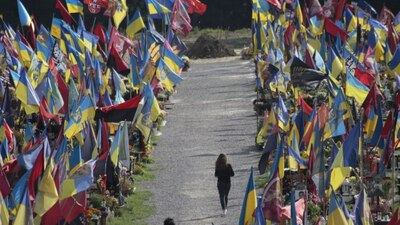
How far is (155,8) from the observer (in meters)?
53.2

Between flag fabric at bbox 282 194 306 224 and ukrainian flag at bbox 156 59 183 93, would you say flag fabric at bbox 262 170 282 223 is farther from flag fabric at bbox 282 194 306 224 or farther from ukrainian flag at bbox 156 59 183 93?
ukrainian flag at bbox 156 59 183 93

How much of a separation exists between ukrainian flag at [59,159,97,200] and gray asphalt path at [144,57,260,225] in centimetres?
441

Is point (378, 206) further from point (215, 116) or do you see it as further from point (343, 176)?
point (215, 116)

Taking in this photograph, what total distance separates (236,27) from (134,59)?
107 ft

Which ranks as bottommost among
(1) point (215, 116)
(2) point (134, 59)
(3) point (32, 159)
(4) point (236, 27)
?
(4) point (236, 27)

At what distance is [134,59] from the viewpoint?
46344 mm

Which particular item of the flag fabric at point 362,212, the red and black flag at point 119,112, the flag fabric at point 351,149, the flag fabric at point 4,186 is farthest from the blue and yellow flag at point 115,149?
the flag fabric at point 362,212

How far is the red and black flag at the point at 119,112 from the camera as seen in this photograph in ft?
127

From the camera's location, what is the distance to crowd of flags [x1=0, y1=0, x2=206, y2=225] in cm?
3005

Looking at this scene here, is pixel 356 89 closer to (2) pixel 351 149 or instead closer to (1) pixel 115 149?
(1) pixel 115 149

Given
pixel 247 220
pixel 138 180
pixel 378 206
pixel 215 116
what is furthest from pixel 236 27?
pixel 247 220

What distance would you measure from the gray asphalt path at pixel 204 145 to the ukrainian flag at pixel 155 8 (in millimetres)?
2780

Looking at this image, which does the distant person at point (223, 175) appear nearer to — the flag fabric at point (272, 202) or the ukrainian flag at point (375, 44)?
the flag fabric at point (272, 202)

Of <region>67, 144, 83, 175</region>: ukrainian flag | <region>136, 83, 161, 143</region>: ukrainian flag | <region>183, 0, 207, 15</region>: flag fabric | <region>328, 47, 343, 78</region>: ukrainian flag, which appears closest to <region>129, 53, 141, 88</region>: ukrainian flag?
<region>328, 47, 343, 78</region>: ukrainian flag
